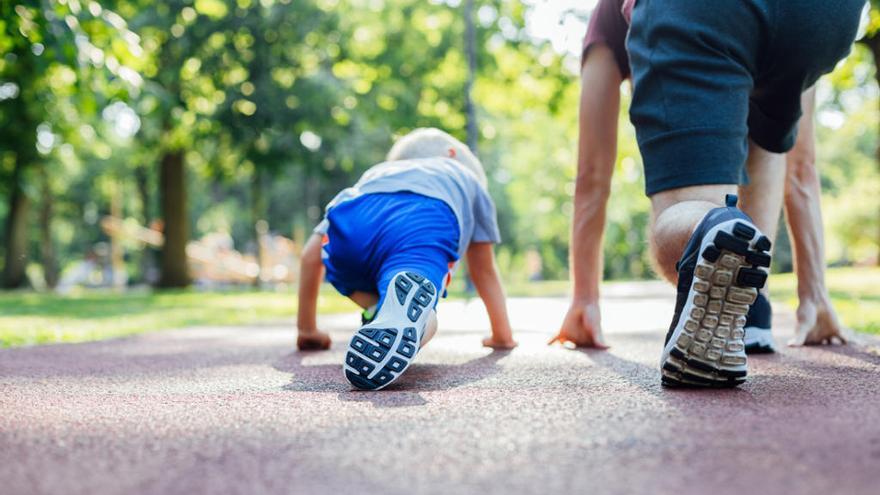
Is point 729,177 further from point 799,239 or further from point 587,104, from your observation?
point 799,239

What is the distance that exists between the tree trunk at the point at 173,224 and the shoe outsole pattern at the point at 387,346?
16014mm

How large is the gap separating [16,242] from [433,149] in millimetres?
20957

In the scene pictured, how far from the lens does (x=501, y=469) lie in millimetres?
1284

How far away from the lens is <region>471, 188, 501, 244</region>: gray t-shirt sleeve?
3488 millimetres

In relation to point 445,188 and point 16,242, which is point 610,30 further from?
point 16,242

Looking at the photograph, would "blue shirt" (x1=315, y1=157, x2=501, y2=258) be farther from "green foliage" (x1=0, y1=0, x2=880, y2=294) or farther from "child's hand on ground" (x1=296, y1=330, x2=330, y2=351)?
"green foliage" (x1=0, y1=0, x2=880, y2=294)

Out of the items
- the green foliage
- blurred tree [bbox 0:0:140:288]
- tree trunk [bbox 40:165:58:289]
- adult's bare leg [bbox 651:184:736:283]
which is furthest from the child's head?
tree trunk [bbox 40:165:58:289]

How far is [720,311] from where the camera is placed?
72.1 inches

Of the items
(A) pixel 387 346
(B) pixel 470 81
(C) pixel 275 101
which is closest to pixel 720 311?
(A) pixel 387 346

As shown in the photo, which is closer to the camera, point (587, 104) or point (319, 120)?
point (587, 104)

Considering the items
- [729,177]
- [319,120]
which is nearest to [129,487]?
[729,177]

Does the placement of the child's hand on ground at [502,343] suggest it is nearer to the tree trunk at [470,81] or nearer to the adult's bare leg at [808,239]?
the adult's bare leg at [808,239]

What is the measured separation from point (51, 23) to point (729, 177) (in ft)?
15.3

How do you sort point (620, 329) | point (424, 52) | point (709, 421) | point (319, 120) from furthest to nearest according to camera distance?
point (424, 52)
point (319, 120)
point (620, 329)
point (709, 421)
